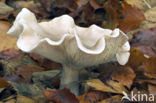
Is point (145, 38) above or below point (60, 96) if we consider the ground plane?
below

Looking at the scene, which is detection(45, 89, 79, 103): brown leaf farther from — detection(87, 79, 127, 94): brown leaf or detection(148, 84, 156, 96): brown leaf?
detection(148, 84, 156, 96): brown leaf

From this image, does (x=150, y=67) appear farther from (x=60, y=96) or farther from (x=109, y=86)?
(x=60, y=96)

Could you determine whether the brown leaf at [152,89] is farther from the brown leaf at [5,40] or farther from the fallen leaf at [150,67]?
the brown leaf at [5,40]

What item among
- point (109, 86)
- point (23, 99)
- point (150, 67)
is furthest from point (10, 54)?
point (150, 67)

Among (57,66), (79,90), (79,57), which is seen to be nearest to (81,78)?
(79,90)

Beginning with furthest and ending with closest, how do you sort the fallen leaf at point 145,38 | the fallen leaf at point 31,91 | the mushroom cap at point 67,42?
the fallen leaf at point 145,38, the fallen leaf at point 31,91, the mushroom cap at point 67,42

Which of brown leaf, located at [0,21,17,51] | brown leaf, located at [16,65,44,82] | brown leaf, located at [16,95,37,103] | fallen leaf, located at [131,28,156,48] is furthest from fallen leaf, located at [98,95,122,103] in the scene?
brown leaf, located at [0,21,17,51]

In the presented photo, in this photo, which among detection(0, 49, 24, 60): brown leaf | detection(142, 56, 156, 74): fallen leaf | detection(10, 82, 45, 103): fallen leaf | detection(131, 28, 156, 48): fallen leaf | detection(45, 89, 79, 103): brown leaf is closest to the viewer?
detection(45, 89, 79, 103): brown leaf

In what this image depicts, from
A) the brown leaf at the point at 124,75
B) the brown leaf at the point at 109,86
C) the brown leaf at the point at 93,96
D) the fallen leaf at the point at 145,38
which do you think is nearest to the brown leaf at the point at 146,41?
the fallen leaf at the point at 145,38
